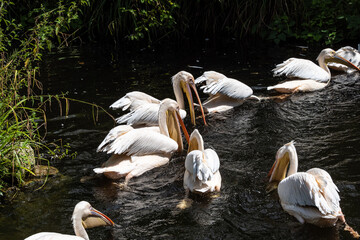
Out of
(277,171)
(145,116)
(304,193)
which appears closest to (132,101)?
→ (145,116)

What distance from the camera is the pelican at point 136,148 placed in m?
4.82

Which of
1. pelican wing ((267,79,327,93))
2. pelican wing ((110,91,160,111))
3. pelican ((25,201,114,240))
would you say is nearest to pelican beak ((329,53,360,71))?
pelican wing ((267,79,327,93))

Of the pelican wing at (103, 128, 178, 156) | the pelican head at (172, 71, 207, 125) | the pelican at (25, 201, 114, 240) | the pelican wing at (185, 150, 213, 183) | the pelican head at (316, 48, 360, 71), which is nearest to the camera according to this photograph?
the pelican at (25, 201, 114, 240)

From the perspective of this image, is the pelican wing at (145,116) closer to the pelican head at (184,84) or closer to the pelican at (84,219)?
the pelican head at (184,84)

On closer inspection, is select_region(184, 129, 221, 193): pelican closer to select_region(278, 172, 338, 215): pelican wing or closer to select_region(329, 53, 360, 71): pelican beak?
select_region(278, 172, 338, 215): pelican wing

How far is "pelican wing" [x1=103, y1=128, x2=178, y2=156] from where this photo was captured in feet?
16.0

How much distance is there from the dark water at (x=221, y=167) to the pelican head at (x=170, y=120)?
0.29 meters

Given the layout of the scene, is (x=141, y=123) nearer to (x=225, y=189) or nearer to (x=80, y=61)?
(x=225, y=189)

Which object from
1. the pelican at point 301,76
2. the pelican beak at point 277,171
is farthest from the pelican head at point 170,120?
the pelican at point 301,76

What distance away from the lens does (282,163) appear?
4.39 metres

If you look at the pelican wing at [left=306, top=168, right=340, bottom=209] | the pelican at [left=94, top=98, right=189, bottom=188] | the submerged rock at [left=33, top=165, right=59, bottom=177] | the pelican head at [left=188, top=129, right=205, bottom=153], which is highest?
the pelican wing at [left=306, top=168, right=340, bottom=209]

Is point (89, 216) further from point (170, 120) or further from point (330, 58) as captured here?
point (330, 58)

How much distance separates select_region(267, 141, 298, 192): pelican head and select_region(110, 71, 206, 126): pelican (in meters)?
1.70

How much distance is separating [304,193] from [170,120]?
2054mm
